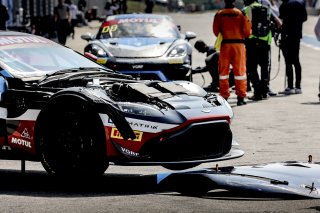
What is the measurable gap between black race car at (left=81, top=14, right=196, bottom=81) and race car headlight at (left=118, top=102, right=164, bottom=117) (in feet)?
26.6

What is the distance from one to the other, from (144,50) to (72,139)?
8983 mm

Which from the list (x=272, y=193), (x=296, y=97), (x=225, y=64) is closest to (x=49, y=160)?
(x=272, y=193)

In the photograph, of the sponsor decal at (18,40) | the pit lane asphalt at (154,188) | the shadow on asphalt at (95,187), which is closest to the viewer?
the pit lane asphalt at (154,188)

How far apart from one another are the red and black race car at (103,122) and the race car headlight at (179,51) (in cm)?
816

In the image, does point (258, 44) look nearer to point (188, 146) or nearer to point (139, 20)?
point (139, 20)

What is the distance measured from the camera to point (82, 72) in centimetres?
1018

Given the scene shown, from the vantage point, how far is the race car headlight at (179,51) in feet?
59.9

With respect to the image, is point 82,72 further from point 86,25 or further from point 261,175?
point 86,25

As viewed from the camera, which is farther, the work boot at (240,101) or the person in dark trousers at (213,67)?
the person in dark trousers at (213,67)

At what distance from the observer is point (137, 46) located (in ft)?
60.2

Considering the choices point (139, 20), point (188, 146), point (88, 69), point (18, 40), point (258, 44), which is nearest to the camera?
point (188, 146)

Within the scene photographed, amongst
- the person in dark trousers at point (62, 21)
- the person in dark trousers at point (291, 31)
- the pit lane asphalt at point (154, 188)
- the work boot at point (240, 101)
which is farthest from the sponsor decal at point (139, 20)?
the person in dark trousers at point (62, 21)

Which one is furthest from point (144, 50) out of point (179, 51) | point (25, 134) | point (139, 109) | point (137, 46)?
point (139, 109)

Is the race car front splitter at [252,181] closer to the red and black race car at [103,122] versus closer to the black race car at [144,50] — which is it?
the red and black race car at [103,122]
